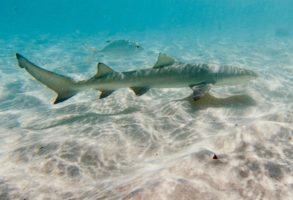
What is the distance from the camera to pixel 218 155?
4.09 m

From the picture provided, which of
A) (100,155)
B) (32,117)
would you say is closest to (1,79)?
(32,117)

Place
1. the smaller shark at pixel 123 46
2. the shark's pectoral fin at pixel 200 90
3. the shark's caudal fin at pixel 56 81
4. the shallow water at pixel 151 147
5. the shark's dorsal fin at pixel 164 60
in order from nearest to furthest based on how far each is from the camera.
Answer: the shallow water at pixel 151 147 → the shark's caudal fin at pixel 56 81 → the shark's pectoral fin at pixel 200 90 → the shark's dorsal fin at pixel 164 60 → the smaller shark at pixel 123 46

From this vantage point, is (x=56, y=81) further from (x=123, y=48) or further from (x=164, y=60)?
(x=123, y=48)

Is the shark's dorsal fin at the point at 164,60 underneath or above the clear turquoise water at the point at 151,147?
above

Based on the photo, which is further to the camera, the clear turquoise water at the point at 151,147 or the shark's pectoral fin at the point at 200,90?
the shark's pectoral fin at the point at 200,90

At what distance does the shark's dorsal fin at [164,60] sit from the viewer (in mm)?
7434

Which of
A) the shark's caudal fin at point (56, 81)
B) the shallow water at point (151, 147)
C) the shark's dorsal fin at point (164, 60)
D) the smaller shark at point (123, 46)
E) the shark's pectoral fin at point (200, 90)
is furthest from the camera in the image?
the smaller shark at point (123, 46)

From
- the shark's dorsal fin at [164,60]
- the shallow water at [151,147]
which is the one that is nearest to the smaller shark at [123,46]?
the shallow water at [151,147]

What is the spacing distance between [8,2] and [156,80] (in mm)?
193538

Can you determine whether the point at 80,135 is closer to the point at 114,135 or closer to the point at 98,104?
the point at 114,135

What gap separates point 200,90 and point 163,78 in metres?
0.93

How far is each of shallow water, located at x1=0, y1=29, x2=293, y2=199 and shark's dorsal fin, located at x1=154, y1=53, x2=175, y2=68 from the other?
3.19ft

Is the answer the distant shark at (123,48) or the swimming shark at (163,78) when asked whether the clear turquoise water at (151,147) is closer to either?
the swimming shark at (163,78)

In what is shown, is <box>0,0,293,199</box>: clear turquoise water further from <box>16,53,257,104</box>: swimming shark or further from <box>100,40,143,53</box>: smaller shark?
A: <box>100,40,143,53</box>: smaller shark
